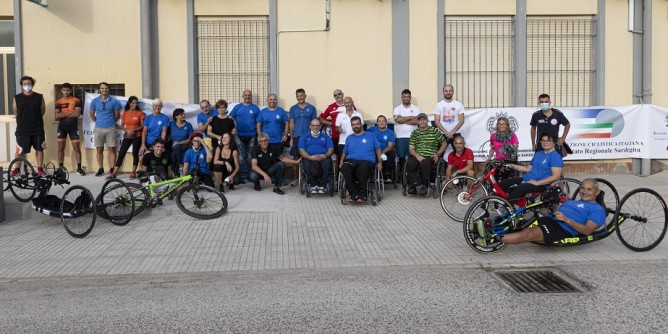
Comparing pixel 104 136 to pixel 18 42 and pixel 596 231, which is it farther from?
pixel 596 231

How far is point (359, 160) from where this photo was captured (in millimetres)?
10625

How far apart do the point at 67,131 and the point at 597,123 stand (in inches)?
445

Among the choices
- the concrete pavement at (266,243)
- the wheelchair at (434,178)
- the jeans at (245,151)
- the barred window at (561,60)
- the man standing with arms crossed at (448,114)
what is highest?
the barred window at (561,60)

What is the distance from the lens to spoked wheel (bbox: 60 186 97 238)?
28.2 ft

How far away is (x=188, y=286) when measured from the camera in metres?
6.35

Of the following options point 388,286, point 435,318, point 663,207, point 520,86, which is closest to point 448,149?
point 520,86

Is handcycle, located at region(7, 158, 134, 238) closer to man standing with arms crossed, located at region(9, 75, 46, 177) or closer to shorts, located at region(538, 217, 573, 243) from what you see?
man standing with arms crossed, located at region(9, 75, 46, 177)

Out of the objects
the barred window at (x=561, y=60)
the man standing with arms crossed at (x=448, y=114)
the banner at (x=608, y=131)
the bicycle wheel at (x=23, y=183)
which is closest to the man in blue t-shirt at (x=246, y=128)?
the man standing with arms crossed at (x=448, y=114)

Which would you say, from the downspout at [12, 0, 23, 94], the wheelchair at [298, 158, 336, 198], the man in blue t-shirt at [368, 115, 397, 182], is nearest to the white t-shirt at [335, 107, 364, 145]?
the man in blue t-shirt at [368, 115, 397, 182]

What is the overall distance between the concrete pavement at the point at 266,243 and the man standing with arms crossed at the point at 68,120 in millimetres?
2437

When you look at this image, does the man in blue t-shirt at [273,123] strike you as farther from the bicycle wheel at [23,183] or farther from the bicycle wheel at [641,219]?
the bicycle wheel at [641,219]

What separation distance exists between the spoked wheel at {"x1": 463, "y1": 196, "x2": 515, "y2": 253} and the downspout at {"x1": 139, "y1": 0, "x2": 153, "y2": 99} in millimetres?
8376

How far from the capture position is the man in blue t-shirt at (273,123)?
12.2 m

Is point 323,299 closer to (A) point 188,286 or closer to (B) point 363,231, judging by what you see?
(A) point 188,286
